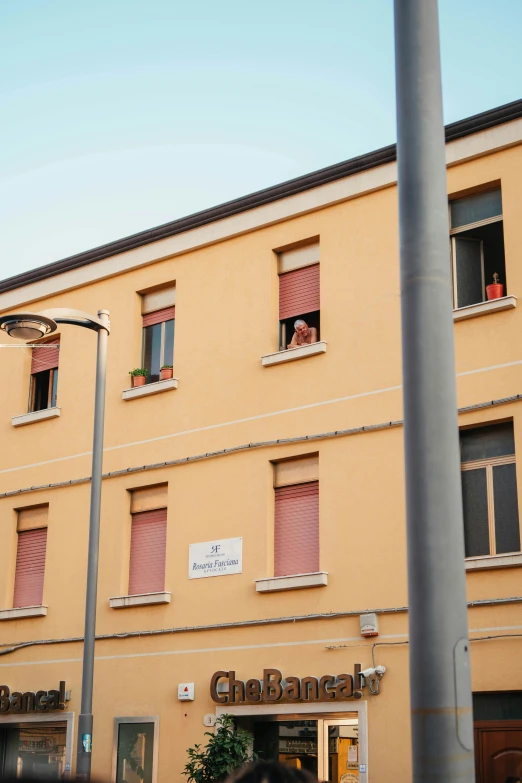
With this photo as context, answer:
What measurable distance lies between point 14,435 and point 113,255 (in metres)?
3.86

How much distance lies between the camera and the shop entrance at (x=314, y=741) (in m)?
15.5

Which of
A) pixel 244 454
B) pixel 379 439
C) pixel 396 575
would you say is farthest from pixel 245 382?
pixel 396 575

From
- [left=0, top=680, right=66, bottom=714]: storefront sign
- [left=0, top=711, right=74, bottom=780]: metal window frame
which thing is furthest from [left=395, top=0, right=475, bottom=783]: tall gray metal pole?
[left=0, top=680, right=66, bottom=714]: storefront sign

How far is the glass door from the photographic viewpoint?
50.5ft

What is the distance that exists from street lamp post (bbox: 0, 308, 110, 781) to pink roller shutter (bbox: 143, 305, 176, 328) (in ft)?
14.1

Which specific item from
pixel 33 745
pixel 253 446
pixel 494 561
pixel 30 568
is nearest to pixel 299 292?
pixel 253 446

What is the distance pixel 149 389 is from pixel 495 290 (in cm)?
640

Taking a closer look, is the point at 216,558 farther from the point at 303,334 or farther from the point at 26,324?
the point at 26,324

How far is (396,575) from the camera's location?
15.4m

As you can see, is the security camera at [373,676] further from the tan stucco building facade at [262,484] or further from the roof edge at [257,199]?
the roof edge at [257,199]

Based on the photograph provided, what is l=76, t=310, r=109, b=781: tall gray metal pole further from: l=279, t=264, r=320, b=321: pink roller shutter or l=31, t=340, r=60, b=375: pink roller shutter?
l=31, t=340, r=60, b=375: pink roller shutter

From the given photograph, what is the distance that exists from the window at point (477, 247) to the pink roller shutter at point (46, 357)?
27.8 ft

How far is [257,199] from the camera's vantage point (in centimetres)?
1867

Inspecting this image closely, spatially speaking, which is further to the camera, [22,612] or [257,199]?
[22,612]
